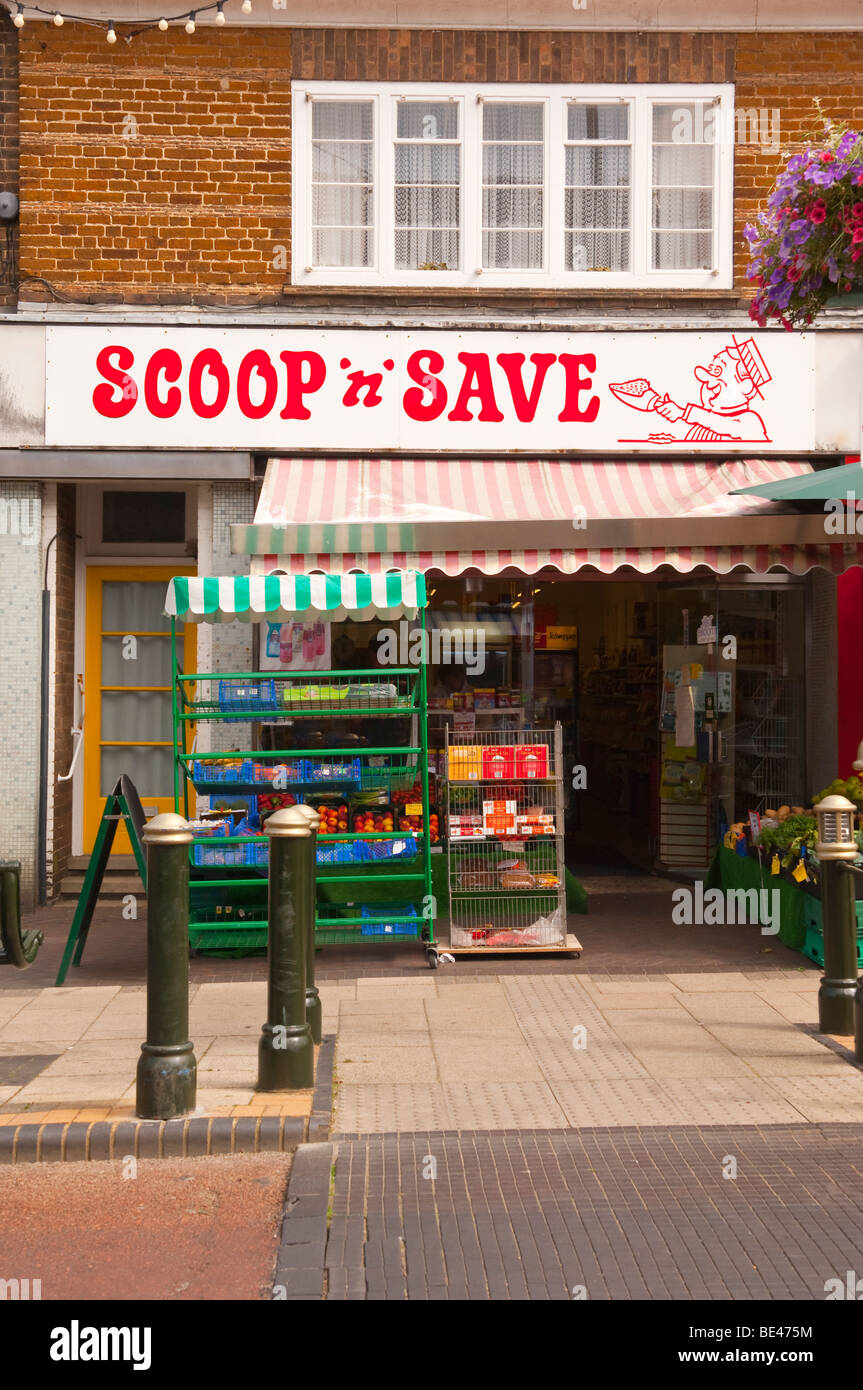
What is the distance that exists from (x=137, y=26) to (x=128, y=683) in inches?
215

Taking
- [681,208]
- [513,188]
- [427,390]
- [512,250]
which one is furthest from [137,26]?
[681,208]

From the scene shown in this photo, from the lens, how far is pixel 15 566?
432 inches

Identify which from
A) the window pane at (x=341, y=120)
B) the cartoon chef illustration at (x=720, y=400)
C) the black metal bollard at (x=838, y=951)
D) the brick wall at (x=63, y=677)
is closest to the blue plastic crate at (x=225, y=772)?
the brick wall at (x=63, y=677)

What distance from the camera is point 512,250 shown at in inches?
451

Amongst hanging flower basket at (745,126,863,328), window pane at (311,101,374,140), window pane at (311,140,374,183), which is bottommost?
hanging flower basket at (745,126,863,328)

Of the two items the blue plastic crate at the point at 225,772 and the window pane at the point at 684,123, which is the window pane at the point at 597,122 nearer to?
the window pane at the point at 684,123

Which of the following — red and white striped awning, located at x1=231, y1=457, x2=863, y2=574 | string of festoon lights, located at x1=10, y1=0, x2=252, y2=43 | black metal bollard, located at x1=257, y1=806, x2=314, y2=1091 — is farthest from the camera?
string of festoon lights, located at x1=10, y1=0, x2=252, y2=43

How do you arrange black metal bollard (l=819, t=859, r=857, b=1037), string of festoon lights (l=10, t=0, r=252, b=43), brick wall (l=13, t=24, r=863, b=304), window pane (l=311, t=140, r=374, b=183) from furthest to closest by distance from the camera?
window pane (l=311, t=140, r=374, b=183) → brick wall (l=13, t=24, r=863, b=304) → string of festoon lights (l=10, t=0, r=252, b=43) → black metal bollard (l=819, t=859, r=857, b=1037)

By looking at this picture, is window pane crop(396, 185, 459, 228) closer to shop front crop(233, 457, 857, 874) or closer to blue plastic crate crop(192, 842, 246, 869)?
shop front crop(233, 457, 857, 874)

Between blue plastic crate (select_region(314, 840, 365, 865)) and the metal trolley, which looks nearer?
blue plastic crate (select_region(314, 840, 365, 865))

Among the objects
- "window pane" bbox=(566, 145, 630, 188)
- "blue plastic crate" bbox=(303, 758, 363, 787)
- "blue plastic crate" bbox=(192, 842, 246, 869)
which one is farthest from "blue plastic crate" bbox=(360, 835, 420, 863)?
"window pane" bbox=(566, 145, 630, 188)

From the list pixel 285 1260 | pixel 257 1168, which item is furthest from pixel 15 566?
pixel 285 1260

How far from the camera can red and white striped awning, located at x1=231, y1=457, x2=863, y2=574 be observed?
361 inches

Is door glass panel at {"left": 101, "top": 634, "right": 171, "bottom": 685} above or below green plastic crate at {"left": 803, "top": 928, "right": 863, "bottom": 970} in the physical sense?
above
